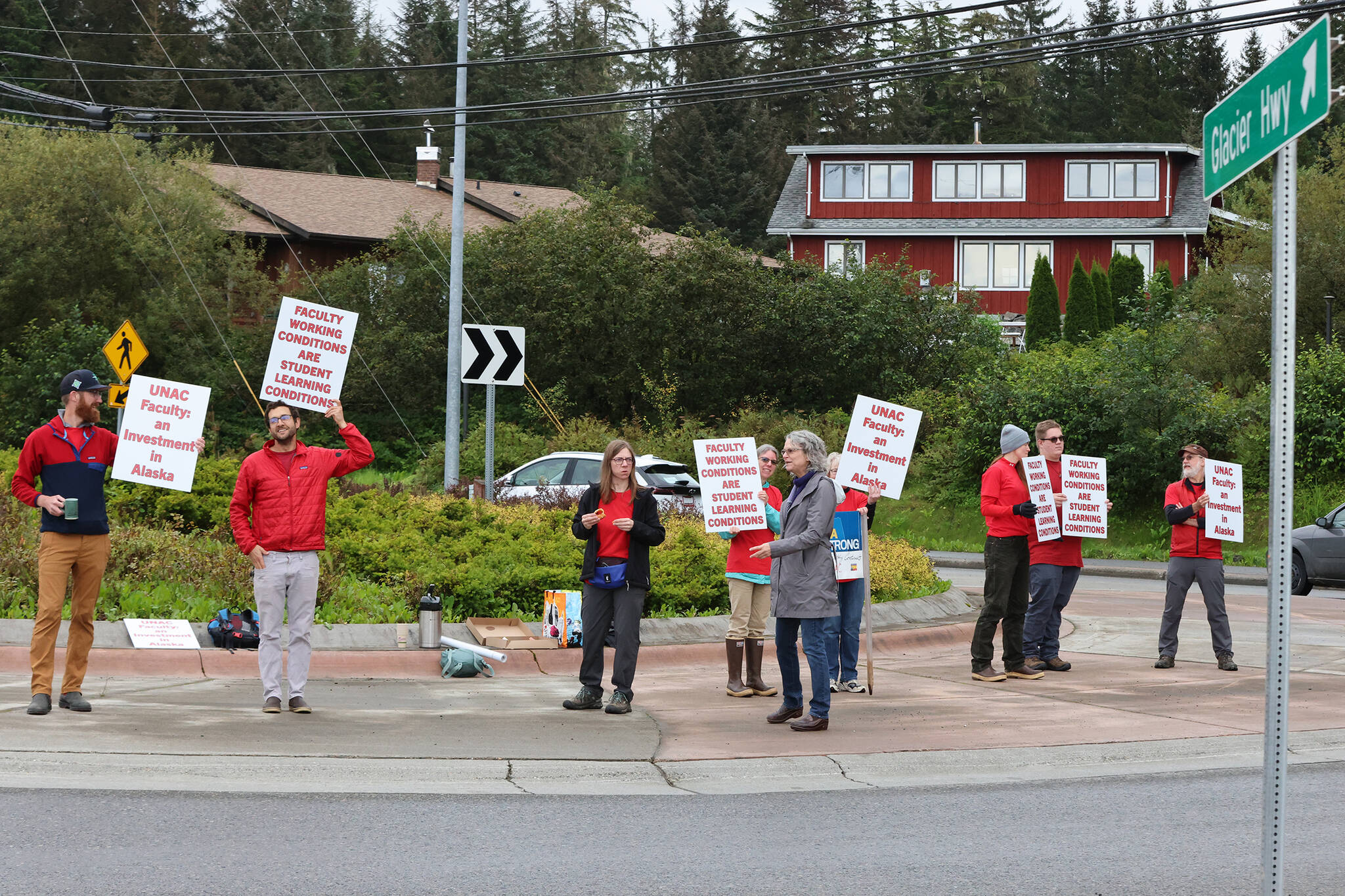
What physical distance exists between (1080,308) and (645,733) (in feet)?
118

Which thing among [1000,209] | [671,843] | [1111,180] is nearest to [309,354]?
[671,843]

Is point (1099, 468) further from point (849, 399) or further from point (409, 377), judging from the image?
point (409, 377)

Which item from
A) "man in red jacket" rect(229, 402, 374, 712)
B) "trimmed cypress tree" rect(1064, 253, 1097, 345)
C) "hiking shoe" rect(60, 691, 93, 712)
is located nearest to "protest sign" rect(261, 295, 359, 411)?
"man in red jacket" rect(229, 402, 374, 712)

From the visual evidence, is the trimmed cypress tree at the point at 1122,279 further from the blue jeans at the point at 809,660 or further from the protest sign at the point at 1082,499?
the blue jeans at the point at 809,660

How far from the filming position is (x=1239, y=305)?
106 ft

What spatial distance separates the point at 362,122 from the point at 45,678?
61.7 meters

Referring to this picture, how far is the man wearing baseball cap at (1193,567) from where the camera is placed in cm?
1244

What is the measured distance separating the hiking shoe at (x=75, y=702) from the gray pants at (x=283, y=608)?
1.11 metres

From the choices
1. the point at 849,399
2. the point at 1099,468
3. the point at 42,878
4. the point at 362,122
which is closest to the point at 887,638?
the point at 1099,468

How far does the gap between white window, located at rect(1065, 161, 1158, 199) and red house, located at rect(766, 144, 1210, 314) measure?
0.03 metres

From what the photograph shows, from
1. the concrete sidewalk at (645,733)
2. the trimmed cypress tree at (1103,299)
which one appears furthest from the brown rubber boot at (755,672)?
the trimmed cypress tree at (1103,299)

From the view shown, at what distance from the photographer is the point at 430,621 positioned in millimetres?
11633

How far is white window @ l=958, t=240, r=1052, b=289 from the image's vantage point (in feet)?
161

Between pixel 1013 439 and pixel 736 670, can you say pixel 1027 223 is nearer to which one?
pixel 1013 439
